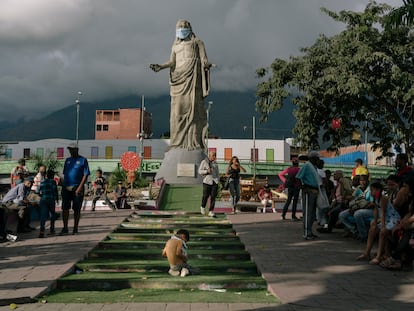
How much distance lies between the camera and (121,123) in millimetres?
78500

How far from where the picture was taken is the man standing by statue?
20.5m

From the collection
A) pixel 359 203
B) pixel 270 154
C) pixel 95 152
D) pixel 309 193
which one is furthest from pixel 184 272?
pixel 95 152

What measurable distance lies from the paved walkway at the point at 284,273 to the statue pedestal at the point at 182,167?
9294 mm

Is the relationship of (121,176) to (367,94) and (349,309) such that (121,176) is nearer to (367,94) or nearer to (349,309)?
(367,94)

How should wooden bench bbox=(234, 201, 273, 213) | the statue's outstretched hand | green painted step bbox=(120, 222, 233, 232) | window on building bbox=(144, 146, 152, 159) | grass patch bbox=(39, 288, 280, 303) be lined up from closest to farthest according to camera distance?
grass patch bbox=(39, 288, 280, 303) → green painted step bbox=(120, 222, 233, 232) → wooden bench bbox=(234, 201, 273, 213) → the statue's outstretched hand → window on building bbox=(144, 146, 152, 159)

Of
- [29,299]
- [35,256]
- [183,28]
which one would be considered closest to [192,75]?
[183,28]

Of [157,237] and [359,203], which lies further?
[157,237]

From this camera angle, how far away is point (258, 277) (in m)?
6.25

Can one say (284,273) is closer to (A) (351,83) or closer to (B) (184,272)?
(B) (184,272)

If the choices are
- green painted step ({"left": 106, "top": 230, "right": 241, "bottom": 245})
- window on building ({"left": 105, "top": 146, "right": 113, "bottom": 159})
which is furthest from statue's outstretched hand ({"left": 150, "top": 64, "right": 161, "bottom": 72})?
window on building ({"left": 105, "top": 146, "right": 113, "bottom": 159})

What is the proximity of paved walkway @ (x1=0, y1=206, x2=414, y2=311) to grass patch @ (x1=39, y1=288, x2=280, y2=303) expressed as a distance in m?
0.17

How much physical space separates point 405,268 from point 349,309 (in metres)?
2.28

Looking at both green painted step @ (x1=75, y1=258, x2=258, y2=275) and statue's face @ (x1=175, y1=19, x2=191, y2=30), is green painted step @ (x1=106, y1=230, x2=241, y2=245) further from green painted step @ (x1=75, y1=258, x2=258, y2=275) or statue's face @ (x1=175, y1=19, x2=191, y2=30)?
statue's face @ (x1=175, y1=19, x2=191, y2=30)

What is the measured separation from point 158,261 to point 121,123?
72.7m
